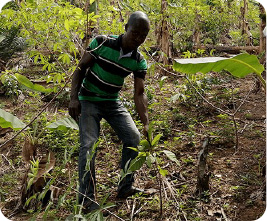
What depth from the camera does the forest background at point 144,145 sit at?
8.23 ft

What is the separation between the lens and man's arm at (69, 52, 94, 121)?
8.62ft

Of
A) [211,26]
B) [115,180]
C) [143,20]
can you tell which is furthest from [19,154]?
[211,26]

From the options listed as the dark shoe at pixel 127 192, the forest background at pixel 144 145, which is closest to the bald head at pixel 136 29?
the forest background at pixel 144 145

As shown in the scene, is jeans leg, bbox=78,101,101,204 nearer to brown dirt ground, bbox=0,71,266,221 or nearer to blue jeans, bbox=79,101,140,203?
blue jeans, bbox=79,101,140,203

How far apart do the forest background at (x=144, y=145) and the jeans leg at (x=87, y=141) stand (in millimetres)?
165

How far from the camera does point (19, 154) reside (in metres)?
3.85

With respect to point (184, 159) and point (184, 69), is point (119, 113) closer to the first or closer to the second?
point (184, 69)

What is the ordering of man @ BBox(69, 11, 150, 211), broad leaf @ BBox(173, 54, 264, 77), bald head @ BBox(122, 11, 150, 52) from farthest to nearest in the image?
man @ BBox(69, 11, 150, 211)
bald head @ BBox(122, 11, 150, 52)
broad leaf @ BBox(173, 54, 264, 77)

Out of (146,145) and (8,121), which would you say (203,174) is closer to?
(146,145)

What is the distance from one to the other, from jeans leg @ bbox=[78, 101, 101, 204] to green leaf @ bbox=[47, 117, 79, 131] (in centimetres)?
28

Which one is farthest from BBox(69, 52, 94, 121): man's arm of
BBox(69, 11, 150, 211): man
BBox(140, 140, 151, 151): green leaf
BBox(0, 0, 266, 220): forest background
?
BBox(140, 140, 151, 151): green leaf

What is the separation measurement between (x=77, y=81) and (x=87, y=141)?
0.52 meters

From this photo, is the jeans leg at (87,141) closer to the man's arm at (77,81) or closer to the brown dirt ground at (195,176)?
the man's arm at (77,81)

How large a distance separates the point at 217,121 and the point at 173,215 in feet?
6.26
